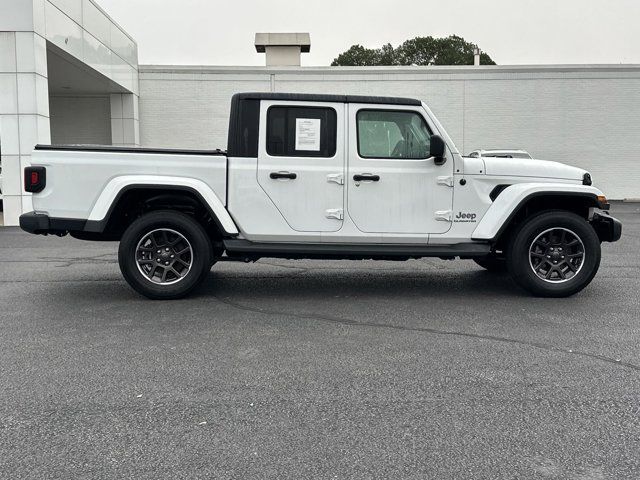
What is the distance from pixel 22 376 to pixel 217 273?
3.94 metres

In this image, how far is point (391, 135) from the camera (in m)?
6.34

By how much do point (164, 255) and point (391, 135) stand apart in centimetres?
273

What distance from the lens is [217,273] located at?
26.0 feet

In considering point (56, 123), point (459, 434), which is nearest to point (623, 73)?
point (56, 123)

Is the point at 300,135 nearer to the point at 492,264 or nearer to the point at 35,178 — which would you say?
the point at 35,178

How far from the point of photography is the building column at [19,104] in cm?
1338

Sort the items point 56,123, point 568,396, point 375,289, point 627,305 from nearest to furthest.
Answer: point 568,396 < point 627,305 < point 375,289 < point 56,123

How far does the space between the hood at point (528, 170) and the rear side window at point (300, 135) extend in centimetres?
172

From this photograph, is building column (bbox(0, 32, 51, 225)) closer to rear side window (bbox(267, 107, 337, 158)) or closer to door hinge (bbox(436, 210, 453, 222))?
rear side window (bbox(267, 107, 337, 158))

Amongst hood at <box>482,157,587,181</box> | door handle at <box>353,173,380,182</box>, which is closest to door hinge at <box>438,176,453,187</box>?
hood at <box>482,157,587,181</box>

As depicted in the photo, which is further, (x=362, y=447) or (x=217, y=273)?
(x=217, y=273)

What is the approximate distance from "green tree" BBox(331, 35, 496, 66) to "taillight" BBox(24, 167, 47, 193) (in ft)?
159

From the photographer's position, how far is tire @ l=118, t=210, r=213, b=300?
6121mm

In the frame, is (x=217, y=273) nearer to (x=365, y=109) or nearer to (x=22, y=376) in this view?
(x=365, y=109)
